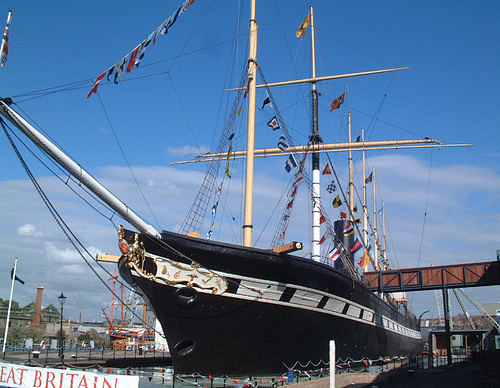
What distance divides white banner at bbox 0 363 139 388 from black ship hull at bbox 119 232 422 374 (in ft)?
9.05

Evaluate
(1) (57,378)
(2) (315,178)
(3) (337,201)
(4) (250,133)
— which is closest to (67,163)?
(1) (57,378)

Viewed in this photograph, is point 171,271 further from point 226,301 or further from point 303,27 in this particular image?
point 303,27

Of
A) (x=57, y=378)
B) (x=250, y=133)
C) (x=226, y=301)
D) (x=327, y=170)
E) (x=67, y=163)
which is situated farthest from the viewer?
(x=327, y=170)

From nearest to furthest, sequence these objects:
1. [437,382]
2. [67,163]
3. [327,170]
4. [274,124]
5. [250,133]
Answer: [67,163] < [250,133] < [437,382] < [274,124] < [327,170]

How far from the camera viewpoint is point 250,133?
1573cm

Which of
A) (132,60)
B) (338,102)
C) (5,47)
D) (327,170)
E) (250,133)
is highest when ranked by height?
(338,102)

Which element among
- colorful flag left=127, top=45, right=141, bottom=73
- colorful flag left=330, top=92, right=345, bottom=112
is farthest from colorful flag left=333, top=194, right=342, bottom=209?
colorful flag left=127, top=45, right=141, bottom=73

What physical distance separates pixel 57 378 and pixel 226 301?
183 inches

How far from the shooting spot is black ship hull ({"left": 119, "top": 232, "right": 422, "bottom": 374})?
1211 cm

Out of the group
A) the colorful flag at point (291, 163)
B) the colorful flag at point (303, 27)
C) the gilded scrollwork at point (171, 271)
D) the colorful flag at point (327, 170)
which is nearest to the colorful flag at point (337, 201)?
the colorful flag at point (327, 170)

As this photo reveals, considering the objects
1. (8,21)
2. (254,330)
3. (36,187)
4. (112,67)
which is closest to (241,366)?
(254,330)

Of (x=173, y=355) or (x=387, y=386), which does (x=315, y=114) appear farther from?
(x=173, y=355)

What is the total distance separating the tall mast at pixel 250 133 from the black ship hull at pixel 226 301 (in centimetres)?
183

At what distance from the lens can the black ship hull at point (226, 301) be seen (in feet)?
39.7
